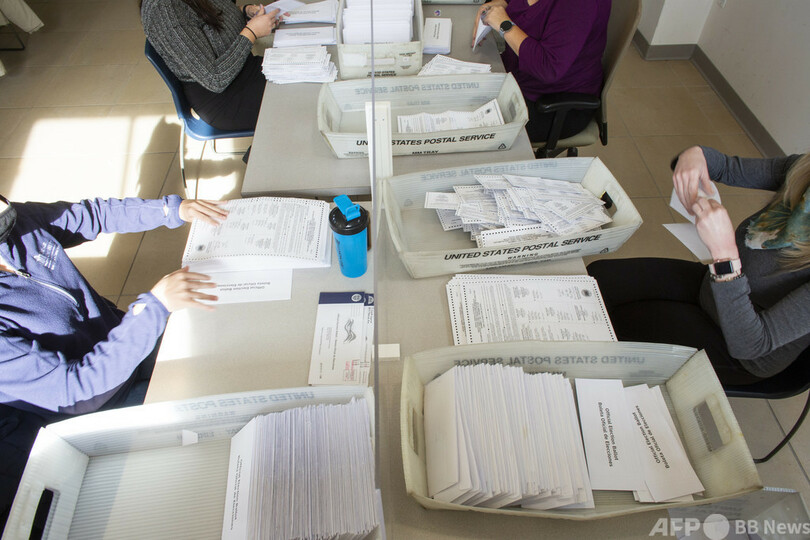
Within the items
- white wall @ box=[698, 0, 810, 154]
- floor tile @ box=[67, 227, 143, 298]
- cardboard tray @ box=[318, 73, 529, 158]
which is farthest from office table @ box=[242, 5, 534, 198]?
white wall @ box=[698, 0, 810, 154]

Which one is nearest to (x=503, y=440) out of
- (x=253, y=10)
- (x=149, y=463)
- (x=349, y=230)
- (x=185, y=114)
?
(x=349, y=230)

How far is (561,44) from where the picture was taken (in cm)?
159

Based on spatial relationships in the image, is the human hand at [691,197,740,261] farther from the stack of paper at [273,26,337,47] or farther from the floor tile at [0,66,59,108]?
the floor tile at [0,66,59,108]

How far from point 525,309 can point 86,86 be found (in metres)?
3.53

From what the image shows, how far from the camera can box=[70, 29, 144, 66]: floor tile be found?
3268 millimetres

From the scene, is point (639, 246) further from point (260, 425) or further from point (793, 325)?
point (260, 425)

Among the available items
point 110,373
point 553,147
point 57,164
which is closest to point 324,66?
point 553,147

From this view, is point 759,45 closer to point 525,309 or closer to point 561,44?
point 561,44

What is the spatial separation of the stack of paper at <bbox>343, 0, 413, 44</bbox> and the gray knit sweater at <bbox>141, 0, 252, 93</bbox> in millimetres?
521

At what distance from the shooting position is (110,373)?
0.99 meters

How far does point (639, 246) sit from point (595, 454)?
168 centimetres

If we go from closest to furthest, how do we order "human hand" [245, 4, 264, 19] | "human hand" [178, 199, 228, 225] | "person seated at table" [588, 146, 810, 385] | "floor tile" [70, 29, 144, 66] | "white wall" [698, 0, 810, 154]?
"person seated at table" [588, 146, 810, 385] → "human hand" [178, 199, 228, 225] → "human hand" [245, 4, 264, 19] → "white wall" [698, 0, 810, 154] → "floor tile" [70, 29, 144, 66]

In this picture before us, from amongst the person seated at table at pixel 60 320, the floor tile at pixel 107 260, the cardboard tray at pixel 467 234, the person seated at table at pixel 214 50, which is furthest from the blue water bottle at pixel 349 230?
the floor tile at pixel 107 260

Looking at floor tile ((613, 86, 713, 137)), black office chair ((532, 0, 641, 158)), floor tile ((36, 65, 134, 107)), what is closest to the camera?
black office chair ((532, 0, 641, 158))
